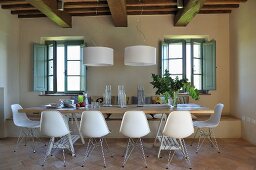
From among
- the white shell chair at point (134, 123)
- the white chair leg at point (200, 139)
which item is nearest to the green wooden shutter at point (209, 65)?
the white chair leg at point (200, 139)

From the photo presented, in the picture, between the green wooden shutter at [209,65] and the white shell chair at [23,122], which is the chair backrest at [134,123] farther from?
the green wooden shutter at [209,65]

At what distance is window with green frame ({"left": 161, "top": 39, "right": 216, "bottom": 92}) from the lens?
635 cm

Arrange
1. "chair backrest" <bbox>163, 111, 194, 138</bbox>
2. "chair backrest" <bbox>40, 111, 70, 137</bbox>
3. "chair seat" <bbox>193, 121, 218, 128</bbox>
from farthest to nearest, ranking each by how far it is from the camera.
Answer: "chair seat" <bbox>193, 121, 218, 128</bbox> < "chair backrest" <bbox>40, 111, 70, 137</bbox> < "chair backrest" <bbox>163, 111, 194, 138</bbox>

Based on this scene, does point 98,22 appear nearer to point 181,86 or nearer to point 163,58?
point 163,58

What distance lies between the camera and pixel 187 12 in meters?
5.04

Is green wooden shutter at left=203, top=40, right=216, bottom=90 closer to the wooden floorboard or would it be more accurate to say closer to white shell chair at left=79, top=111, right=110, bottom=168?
the wooden floorboard

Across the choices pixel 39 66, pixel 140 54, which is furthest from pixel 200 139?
pixel 39 66

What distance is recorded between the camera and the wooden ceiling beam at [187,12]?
457 centimetres

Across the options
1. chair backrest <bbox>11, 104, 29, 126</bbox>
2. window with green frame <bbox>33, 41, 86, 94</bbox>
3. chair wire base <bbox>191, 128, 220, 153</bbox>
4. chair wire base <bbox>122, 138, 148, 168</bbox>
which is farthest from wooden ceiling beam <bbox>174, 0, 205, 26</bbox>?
chair backrest <bbox>11, 104, 29, 126</bbox>

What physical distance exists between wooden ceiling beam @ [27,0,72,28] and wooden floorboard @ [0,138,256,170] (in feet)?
9.21

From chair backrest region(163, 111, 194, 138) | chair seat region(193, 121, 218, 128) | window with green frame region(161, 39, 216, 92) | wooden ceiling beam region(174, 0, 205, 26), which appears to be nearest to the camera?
chair backrest region(163, 111, 194, 138)

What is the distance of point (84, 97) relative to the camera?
502 centimetres

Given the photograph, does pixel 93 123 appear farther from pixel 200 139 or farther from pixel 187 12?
pixel 187 12

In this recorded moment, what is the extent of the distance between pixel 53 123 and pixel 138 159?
1521 millimetres
